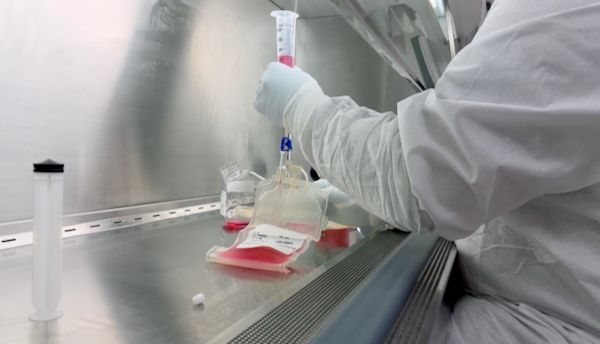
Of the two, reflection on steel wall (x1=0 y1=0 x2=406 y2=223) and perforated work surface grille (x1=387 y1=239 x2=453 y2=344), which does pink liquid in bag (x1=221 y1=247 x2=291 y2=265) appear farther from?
reflection on steel wall (x1=0 y1=0 x2=406 y2=223)

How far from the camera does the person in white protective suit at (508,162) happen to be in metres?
0.59

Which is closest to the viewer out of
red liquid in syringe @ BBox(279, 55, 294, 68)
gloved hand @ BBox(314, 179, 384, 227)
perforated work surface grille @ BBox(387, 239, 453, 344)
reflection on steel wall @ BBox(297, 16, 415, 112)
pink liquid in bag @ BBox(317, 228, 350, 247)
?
perforated work surface grille @ BBox(387, 239, 453, 344)

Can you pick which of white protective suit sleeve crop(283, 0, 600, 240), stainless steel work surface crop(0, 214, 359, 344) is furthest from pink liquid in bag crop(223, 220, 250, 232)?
white protective suit sleeve crop(283, 0, 600, 240)

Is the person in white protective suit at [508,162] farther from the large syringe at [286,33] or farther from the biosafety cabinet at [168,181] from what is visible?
the large syringe at [286,33]

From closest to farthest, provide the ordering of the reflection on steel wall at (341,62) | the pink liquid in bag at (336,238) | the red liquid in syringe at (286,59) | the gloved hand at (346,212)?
the red liquid in syringe at (286,59), the pink liquid in bag at (336,238), the gloved hand at (346,212), the reflection on steel wall at (341,62)

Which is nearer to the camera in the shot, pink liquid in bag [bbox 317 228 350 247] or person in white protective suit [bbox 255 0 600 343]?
person in white protective suit [bbox 255 0 600 343]

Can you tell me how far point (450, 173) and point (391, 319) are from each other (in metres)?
0.25

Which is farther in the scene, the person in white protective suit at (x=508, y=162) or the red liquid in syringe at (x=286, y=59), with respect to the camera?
the red liquid in syringe at (x=286, y=59)

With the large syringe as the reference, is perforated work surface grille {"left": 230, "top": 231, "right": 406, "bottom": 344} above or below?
below

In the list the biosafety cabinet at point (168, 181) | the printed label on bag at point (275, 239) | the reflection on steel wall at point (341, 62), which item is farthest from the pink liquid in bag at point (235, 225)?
the reflection on steel wall at point (341, 62)

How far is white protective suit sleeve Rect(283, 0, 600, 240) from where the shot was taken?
588mm

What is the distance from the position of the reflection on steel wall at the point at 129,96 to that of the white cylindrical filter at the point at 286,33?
0.50m

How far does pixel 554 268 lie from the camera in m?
0.72

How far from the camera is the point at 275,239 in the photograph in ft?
3.25
